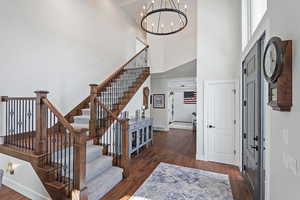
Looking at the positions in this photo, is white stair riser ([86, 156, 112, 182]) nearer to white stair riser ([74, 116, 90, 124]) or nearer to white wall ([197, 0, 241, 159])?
white stair riser ([74, 116, 90, 124])

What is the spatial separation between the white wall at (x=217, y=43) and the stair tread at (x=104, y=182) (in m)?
2.34

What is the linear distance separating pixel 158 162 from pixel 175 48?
4.61 m

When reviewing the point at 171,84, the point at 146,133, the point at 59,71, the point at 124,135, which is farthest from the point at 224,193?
the point at 171,84

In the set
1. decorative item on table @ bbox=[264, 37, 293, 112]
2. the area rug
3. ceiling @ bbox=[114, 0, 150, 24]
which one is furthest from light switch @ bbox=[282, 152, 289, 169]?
ceiling @ bbox=[114, 0, 150, 24]

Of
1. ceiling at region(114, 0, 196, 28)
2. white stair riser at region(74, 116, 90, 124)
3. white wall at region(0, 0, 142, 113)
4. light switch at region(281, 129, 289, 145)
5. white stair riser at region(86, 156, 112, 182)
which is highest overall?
ceiling at region(114, 0, 196, 28)

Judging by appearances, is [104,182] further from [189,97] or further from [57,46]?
[189,97]

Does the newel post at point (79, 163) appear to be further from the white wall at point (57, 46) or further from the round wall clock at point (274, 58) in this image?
the round wall clock at point (274, 58)

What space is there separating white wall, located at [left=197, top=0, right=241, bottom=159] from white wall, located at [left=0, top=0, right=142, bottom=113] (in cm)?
347

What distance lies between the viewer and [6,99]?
2840 mm

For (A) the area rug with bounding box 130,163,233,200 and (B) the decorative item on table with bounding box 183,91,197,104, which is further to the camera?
(B) the decorative item on table with bounding box 183,91,197,104

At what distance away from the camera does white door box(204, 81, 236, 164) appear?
386cm

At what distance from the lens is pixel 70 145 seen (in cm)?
232

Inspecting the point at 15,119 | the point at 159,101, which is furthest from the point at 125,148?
the point at 159,101

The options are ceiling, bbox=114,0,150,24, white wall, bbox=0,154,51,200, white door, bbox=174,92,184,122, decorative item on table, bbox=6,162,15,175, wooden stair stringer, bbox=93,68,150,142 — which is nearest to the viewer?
white wall, bbox=0,154,51,200
